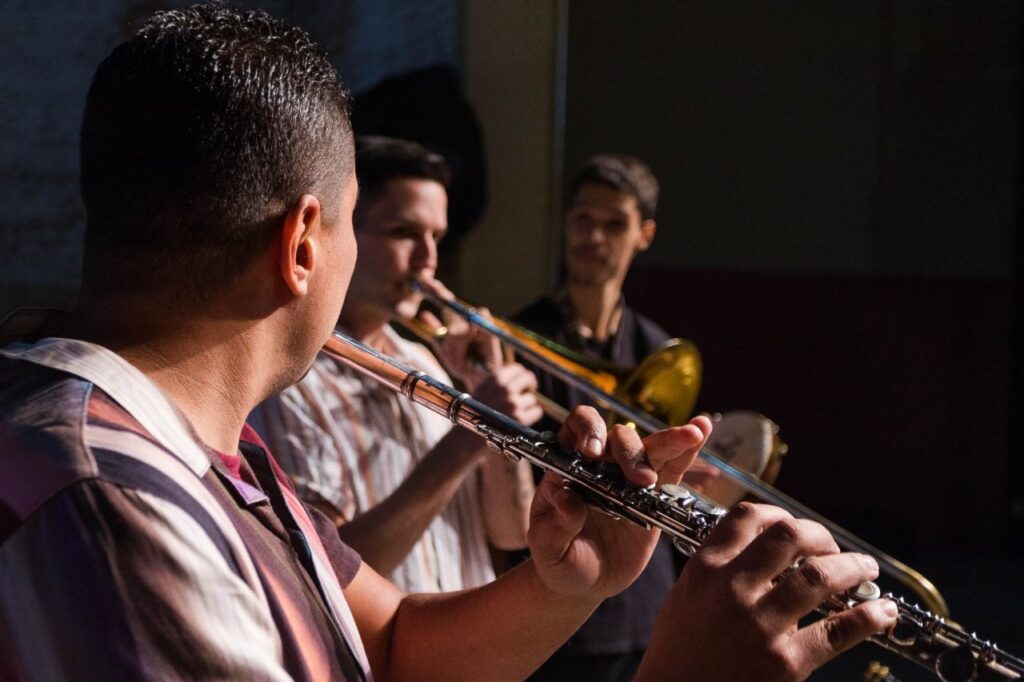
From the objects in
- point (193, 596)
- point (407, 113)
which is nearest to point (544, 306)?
point (407, 113)

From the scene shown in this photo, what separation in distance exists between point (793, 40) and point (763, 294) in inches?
43.2

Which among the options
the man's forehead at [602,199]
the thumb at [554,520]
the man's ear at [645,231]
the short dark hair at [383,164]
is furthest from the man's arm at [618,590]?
the man's ear at [645,231]

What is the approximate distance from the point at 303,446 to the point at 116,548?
45.6 inches

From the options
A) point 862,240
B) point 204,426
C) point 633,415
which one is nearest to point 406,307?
point 633,415

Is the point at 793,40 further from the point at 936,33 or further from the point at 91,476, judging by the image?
the point at 91,476

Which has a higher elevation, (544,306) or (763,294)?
(544,306)

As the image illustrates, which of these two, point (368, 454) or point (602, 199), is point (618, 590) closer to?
point (368, 454)

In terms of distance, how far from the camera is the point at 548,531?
1342 mm

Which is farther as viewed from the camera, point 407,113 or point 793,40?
point 793,40

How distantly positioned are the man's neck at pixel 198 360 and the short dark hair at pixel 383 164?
1272 millimetres

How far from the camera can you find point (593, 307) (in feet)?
10.8

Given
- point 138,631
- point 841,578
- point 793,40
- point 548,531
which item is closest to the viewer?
point 138,631

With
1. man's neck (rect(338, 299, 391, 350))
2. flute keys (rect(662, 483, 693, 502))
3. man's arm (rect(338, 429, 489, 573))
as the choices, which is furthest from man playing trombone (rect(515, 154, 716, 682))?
flute keys (rect(662, 483, 693, 502))

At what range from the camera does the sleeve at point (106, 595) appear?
79 centimetres
